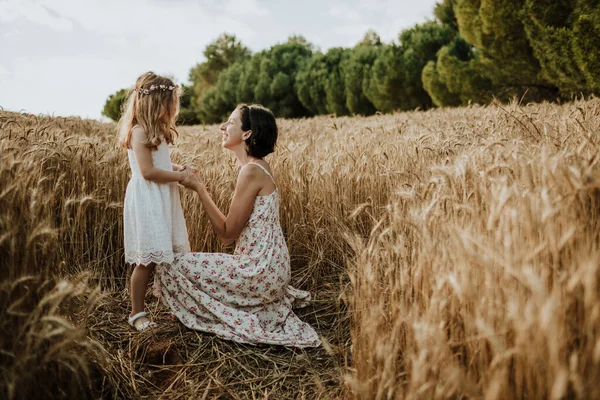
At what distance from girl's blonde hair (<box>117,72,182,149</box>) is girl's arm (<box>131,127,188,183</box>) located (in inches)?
1.3

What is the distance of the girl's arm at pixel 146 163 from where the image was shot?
2.52 metres

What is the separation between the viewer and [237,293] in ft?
8.67

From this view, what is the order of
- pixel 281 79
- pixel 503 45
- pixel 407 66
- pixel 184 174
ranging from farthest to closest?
pixel 281 79 → pixel 407 66 → pixel 503 45 → pixel 184 174

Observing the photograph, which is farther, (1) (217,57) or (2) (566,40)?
(1) (217,57)

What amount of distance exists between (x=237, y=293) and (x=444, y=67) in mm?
15782

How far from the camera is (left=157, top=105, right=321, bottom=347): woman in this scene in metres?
2.58

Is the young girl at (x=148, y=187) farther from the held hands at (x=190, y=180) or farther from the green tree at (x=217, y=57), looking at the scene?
the green tree at (x=217, y=57)

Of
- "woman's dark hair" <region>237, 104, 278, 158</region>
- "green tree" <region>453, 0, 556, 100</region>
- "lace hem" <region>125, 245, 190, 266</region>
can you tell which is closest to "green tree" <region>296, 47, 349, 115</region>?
"green tree" <region>453, 0, 556, 100</region>

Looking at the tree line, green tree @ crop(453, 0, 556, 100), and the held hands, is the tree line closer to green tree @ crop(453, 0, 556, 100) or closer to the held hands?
green tree @ crop(453, 0, 556, 100)

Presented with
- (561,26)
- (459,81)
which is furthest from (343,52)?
(561,26)

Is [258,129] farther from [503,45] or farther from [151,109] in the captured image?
[503,45]

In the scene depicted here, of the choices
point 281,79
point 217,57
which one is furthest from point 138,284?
point 217,57

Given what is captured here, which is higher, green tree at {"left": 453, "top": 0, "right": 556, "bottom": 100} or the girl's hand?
green tree at {"left": 453, "top": 0, "right": 556, "bottom": 100}

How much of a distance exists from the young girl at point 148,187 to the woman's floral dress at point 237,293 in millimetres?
132
